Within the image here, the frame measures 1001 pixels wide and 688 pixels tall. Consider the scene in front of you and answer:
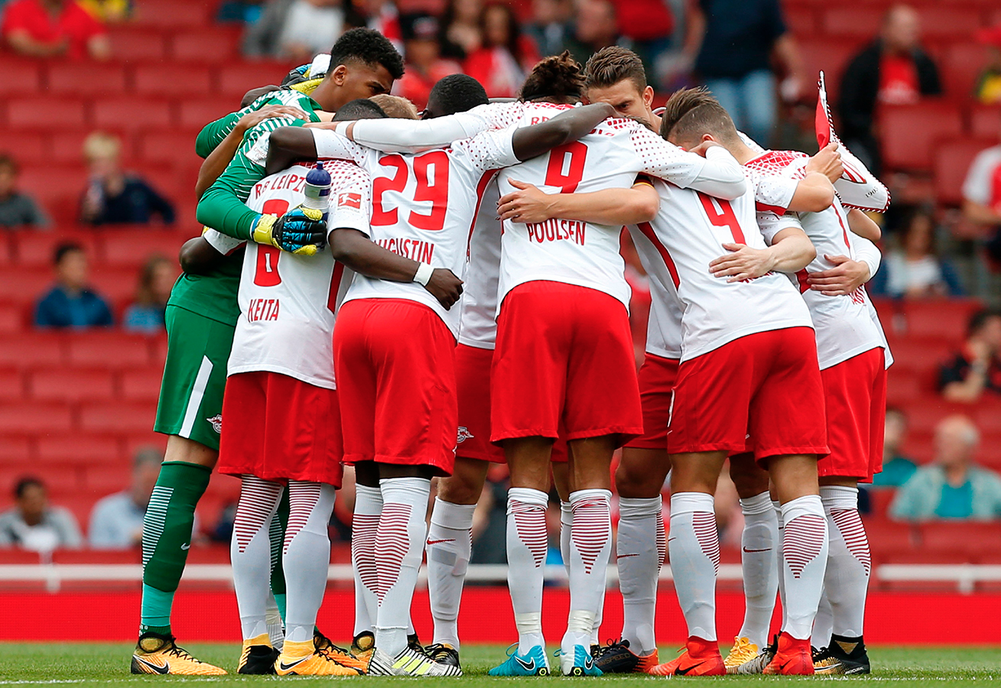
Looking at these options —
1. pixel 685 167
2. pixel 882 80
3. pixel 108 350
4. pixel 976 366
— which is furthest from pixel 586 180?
pixel 882 80

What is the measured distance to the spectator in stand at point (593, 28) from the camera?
41.8 ft

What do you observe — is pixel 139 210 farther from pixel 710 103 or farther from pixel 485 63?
pixel 710 103

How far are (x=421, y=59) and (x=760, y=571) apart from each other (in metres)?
7.93

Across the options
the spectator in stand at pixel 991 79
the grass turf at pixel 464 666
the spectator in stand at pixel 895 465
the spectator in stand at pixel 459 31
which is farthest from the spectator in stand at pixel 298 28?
the grass turf at pixel 464 666

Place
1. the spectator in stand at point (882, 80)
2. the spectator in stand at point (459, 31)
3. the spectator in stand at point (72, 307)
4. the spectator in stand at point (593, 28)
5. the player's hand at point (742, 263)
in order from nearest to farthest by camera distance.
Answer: the player's hand at point (742, 263) → the spectator in stand at point (72, 307) → the spectator in stand at point (882, 80) → the spectator in stand at point (459, 31) → the spectator in stand at point (593, 28)

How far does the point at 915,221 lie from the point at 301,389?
7.99 meters

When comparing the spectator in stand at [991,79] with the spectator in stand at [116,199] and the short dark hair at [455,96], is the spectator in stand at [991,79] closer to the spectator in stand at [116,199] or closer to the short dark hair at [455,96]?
the spectator in stand at [116,199]

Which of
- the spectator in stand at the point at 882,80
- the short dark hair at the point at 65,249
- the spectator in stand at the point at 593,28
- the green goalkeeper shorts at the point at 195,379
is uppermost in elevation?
the spectator in stand at the point at 593,28

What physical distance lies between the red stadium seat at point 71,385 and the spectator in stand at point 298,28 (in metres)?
3.57

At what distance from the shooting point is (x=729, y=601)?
873cm

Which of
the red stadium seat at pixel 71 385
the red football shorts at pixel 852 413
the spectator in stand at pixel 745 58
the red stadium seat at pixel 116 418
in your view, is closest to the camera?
the red football shorts at pixel 852 413

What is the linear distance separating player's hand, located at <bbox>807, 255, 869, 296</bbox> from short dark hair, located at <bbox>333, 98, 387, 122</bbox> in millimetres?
1833

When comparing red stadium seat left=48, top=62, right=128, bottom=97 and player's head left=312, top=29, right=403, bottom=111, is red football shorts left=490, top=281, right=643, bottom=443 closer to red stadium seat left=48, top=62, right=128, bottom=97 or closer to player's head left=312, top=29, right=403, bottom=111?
player's head left=312, top=29, right=403, bottom=111

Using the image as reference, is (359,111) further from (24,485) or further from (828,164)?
(24,485)
